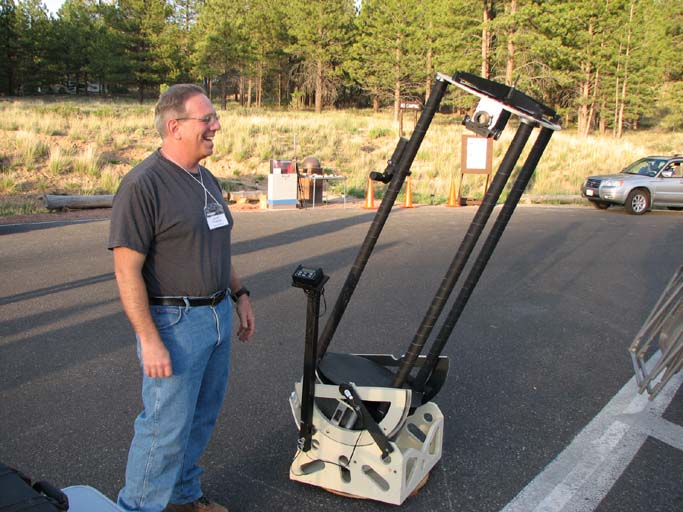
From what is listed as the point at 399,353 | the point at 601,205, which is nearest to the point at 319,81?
the point at 601,205

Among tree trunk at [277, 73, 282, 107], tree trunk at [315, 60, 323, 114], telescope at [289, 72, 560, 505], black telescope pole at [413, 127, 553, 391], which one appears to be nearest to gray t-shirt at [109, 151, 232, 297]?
telescope at [289, 72, 560, 505]

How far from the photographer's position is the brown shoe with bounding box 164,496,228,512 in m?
2.70

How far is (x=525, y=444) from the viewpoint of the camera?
3.54 m

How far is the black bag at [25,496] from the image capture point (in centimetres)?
133

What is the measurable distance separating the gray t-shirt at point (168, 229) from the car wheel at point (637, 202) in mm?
16377

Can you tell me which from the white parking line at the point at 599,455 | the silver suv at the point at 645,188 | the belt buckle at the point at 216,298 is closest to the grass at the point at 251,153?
the silver suv at the point at 645,188

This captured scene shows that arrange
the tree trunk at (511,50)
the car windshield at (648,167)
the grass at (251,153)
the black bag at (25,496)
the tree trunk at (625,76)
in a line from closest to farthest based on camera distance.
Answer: the black bag at (25,496) < the car windshield at (648,167) < the grass at (251,153) < the tree trunk at (511,50) < the tree trunk at (625,76)

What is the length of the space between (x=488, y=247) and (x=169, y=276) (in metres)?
1.49

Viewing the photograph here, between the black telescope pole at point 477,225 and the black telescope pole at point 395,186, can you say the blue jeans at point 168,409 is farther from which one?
the black telescope pole at point 477,225

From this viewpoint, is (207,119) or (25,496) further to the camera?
(207,119)

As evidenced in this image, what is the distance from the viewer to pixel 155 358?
2.22m

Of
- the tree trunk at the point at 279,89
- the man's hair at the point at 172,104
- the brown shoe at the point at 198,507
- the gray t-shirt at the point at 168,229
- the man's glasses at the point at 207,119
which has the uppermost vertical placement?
the tree trunk at the point at 279,89

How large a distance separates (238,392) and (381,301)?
9.25ft

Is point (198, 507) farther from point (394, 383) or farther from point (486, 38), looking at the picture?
point (486, 38)
